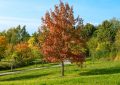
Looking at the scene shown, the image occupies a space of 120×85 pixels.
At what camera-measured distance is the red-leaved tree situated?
39.2m

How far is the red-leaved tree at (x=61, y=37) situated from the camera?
39188mm

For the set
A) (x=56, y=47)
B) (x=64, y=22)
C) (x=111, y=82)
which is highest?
(x=64, y=22)

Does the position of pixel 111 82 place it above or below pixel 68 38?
below

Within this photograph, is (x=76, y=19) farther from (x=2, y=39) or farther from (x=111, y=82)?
(x=2, y=39)

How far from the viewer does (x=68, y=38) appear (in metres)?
39.1

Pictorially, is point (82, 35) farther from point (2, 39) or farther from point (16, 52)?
point (16, 52)

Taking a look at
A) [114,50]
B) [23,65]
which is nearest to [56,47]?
[114,50]

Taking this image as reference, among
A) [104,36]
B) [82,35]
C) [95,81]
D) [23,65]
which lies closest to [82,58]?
[82,35]

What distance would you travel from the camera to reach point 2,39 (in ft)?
198

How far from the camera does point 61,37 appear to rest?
3956cm

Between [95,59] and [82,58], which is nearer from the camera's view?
[82,58]

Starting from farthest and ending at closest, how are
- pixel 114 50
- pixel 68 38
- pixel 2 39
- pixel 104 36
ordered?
pixel 104 36
pixel 114 50
pixel 2 39
pixel 68 38

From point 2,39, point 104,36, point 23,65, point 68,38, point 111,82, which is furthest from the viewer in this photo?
point 104,36

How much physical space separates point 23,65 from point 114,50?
21.4 metres
